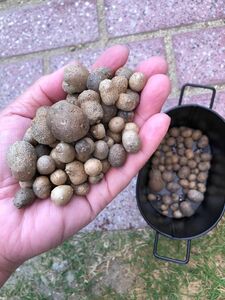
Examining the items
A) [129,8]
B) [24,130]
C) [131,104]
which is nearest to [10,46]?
[129,8]

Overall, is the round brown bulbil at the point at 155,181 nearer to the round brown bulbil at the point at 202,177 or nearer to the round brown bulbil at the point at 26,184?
the round brown bulbil at the point at 202,177

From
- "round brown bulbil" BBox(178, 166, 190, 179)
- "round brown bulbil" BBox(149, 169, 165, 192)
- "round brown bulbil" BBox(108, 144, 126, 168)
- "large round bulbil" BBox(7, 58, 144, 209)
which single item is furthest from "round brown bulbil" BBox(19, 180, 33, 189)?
"round brown bulbil" BBox(178, 166, 190, 179)

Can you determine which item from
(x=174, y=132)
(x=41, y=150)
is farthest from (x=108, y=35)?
(x=41, y=150)

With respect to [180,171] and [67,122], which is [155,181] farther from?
[67,122]

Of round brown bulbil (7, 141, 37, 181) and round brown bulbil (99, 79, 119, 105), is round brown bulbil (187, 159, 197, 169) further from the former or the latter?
round brown bulbil (7, 141, 37, 181)

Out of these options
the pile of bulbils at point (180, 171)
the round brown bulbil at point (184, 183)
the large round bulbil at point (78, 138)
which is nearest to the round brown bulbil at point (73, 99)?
the large round bulbil at point (78, 138)

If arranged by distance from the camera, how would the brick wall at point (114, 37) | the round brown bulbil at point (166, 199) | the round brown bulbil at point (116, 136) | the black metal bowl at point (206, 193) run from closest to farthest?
the round brown bulbil at point (116, 136) → the black metal bowl at point (206, 193) → the round brown bulbil at point (166, 199) → the brick wall at point (114, 37)
